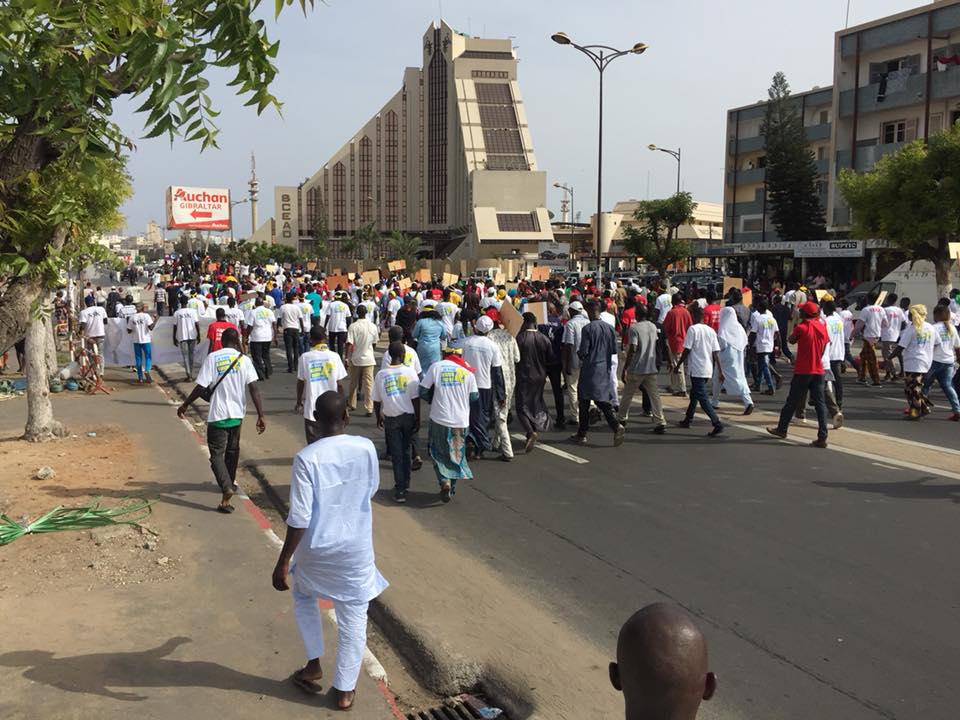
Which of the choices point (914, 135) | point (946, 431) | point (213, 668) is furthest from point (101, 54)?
point (914, 135)

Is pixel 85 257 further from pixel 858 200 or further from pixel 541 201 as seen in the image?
pixel 541 201

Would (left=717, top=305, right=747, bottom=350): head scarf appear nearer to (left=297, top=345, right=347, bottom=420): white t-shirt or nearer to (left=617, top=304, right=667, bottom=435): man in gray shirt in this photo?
(left=617, top=304, right=667, bottom=435): man in gray shirt

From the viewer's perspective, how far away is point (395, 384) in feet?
26.2

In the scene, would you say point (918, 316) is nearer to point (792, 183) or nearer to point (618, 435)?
point (618, 435)

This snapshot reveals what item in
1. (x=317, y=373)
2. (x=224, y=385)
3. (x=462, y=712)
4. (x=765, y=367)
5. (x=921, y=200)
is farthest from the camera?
(x=921, y=200)

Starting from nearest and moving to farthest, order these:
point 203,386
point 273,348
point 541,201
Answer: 1. point 203,386
2. point 273,348
3. point 541,201

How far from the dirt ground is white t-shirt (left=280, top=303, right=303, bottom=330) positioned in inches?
242

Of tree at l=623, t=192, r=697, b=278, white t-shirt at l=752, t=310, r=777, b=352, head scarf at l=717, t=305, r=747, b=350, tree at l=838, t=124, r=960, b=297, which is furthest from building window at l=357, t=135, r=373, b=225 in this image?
head scarf at l=717, t=305, r=747, b=350

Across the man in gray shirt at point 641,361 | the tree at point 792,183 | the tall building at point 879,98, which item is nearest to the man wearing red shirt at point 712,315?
the man in gray shirt at point 641,361

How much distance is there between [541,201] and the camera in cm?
8075

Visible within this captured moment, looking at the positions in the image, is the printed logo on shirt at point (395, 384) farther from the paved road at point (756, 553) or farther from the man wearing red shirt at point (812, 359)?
the man wearing red shirt at point (812, 359)

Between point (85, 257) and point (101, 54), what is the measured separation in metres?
7.00

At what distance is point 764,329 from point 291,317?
30.1 ft

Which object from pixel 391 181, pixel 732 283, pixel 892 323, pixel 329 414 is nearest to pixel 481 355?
pixel 329 414
